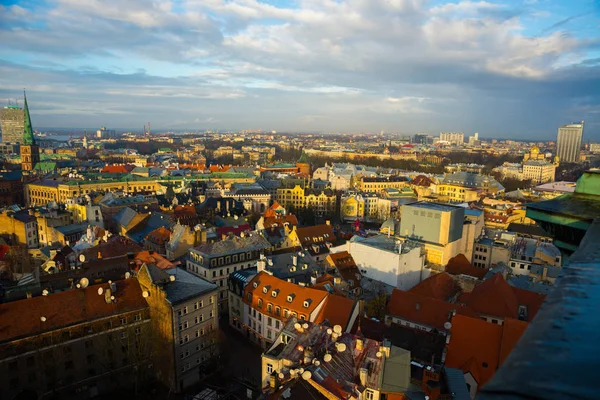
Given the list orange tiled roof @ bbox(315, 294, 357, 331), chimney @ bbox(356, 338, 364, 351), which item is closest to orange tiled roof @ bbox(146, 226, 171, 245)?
orange tiled roof @ bbox(315, 294, 357, 331)

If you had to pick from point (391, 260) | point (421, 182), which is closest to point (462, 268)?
point (391, 260)

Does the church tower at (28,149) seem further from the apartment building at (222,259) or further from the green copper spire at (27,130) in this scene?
the apartment building at (222,259)

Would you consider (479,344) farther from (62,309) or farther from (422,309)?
(62,309)

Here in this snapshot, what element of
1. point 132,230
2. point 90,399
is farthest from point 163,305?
point 132,230

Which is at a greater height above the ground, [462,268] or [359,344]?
[359,344]

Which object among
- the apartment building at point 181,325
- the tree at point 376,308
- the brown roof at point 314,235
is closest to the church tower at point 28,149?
the brown roof at point 314,235

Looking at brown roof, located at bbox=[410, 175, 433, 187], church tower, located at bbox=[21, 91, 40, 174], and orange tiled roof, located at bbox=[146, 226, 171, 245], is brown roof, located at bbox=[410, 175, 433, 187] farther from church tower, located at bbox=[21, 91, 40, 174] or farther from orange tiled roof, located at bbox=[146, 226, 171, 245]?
church tower, located at bbox=[21, 91, 40, 174]

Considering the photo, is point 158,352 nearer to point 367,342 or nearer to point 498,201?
point 367,342
